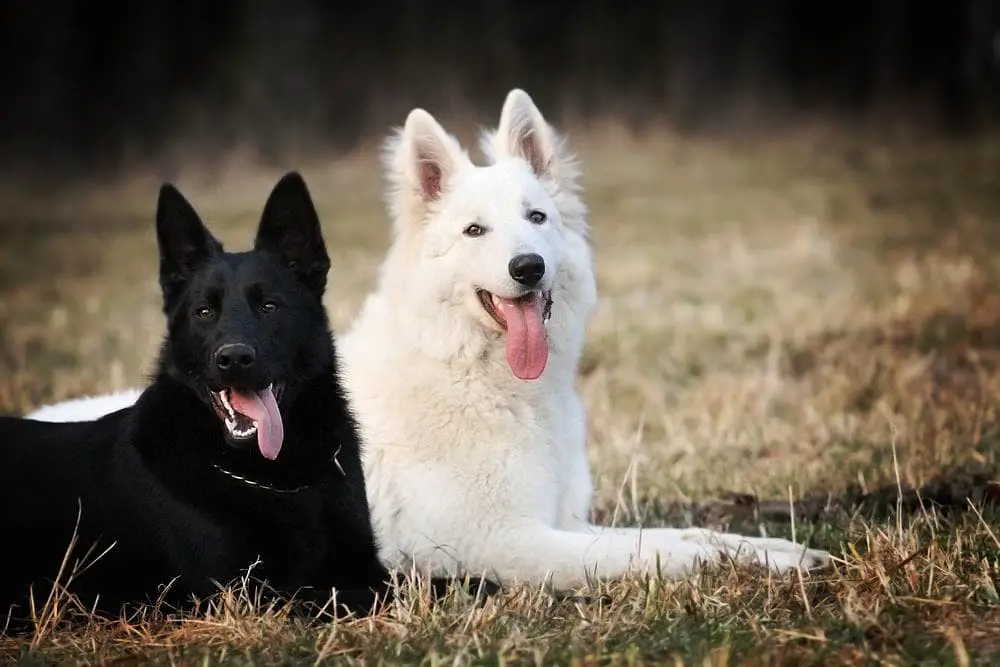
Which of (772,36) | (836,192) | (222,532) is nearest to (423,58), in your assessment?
(772,36)

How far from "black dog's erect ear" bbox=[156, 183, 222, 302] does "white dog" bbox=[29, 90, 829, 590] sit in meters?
1.02

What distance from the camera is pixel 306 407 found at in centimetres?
462

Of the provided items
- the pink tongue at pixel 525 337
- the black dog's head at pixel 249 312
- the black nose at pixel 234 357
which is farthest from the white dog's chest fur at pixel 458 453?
the black nose at pixel 234 357

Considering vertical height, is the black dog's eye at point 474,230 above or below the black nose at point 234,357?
above

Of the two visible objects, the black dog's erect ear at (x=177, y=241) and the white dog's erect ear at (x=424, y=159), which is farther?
the white dog's erect ear at (x=424, y=159)

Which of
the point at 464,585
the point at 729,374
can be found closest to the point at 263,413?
the point at 464,585

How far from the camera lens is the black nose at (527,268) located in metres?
4.85

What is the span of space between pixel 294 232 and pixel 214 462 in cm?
86

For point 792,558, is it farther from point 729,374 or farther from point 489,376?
point 729,374

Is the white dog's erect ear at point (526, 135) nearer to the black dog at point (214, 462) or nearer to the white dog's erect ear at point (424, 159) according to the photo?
the white dog's erect ear at point (424, 159)

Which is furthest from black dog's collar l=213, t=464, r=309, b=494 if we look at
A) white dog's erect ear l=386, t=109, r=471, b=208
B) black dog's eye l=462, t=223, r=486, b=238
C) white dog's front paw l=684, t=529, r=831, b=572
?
white dog's front paw l=684, t=529, r=831, b=572

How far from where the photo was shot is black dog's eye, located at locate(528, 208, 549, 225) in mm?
5195

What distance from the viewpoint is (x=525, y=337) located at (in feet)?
16.7

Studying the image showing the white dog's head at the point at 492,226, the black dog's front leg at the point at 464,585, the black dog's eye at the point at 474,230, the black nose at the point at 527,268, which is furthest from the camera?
the black dog's eye at the point at 474,230
